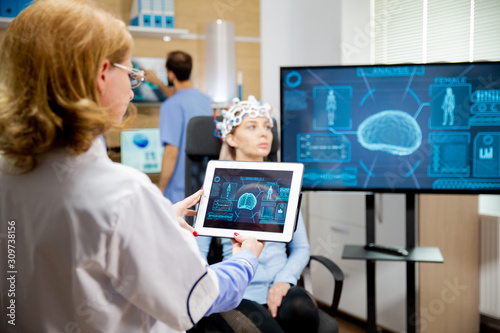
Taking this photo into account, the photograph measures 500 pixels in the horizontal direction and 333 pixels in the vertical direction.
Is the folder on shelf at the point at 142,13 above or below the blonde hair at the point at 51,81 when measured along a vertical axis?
above

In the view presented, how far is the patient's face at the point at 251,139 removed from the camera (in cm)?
219

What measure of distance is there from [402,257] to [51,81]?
1.70 meters

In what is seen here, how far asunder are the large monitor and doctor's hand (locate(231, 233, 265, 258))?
98 centimetres

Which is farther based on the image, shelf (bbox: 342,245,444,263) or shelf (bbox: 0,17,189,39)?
shelf (bbox: 0,17,189,39)

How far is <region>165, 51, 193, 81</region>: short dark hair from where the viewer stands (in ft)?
10.6

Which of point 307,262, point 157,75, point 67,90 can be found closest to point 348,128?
point 307,262

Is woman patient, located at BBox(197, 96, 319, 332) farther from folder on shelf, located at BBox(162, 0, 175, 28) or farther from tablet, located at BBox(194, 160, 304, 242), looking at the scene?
folder on shelf, located at BBox(162, 0, 175, 28)

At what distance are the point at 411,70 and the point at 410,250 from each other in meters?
0.78

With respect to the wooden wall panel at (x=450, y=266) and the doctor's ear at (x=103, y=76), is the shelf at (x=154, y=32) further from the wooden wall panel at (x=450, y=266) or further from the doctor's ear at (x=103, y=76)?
the doctor's ear at (x=103, y=76)

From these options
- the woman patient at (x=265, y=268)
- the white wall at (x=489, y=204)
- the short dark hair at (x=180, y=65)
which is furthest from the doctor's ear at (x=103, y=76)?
the white wall at (x=489, y=204)

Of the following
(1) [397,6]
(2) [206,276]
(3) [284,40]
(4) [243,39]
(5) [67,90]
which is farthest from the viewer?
(4) [243,39]

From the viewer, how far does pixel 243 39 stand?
13.5 feet

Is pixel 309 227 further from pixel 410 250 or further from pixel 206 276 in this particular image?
pixel 206 276

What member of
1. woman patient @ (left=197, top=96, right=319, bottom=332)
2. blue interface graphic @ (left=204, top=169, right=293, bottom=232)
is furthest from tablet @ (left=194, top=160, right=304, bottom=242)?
woman patient @ (left=197, top=96, right=319, bottom=332)
